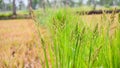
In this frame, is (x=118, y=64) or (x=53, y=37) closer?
(x=118, y=64)

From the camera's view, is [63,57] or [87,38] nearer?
[63,57]

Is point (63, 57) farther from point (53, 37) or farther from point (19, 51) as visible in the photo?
point (19, 51)

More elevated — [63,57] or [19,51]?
[63,57]

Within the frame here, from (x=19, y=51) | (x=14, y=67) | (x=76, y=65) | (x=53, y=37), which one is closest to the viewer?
(x=76, y=65)

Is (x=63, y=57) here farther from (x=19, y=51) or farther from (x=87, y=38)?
(x=19, y=51)

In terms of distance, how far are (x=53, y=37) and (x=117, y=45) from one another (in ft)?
0.93

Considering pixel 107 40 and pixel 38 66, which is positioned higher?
pixel 107 40

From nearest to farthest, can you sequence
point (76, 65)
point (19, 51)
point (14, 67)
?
point (76, 65)
point (14, 67)
point (19, 51)

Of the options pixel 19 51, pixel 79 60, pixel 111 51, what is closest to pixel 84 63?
pixel 79 60

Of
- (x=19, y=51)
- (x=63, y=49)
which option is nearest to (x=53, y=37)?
(x=63, y=49)

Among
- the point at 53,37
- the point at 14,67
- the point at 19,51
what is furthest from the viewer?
the point at 19,51

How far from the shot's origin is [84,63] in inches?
47.8

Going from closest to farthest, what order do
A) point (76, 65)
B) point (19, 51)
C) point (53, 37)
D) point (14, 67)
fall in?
point (76, 65), point (53, 37), point (14, 67), point (19, 51)

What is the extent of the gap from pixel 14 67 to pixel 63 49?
895 millimetres
